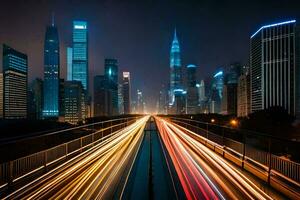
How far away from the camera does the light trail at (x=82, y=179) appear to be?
33.8ft

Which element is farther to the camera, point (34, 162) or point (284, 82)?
point (284, 82)

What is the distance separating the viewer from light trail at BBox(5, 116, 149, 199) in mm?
10305

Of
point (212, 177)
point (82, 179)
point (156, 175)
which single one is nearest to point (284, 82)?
point (156, 175)

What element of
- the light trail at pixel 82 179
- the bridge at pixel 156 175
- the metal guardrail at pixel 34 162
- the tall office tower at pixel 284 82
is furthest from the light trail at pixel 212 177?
the tall office tower at pixel 284 82

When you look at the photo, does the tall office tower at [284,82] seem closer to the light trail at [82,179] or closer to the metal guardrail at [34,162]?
the metal guardrail at [34,162]

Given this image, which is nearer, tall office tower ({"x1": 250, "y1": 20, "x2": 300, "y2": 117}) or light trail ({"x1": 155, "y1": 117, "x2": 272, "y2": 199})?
light trail ({"x1": 155, "y1": 117, "x2": 272, "y2": 199})

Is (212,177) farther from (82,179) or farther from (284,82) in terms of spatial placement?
(284,82)

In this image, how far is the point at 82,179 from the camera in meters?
12.4

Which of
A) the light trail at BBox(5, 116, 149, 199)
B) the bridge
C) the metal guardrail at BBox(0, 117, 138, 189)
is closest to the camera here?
the bridge

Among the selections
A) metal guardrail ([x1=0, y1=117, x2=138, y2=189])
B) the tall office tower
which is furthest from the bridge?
the tall office tower

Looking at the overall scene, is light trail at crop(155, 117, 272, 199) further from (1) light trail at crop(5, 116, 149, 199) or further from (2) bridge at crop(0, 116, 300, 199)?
(1) light trail at crop(5, 116, 149, 199)

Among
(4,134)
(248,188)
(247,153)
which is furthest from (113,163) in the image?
(4,134)

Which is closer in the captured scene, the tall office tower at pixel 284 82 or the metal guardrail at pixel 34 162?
the metal guardrail at pixel 34 162

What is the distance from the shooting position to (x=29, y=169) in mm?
12656
